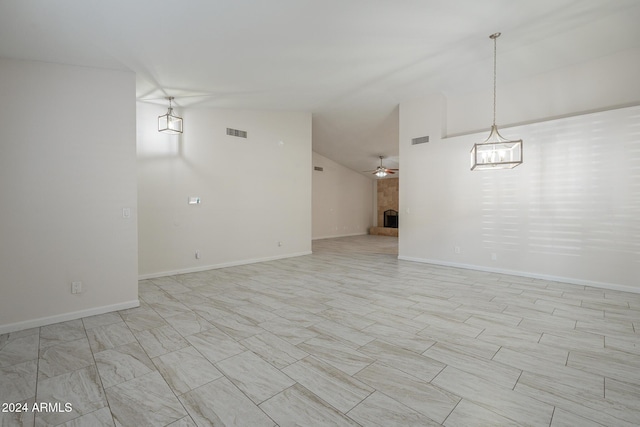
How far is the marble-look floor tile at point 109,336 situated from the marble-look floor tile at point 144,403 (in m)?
0.85

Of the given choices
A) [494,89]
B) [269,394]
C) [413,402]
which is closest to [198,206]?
[269,394]

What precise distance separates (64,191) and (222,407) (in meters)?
3.31

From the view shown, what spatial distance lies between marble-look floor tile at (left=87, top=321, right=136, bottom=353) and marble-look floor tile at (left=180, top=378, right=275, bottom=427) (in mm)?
1347

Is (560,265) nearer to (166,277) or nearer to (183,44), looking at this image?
(183,44)

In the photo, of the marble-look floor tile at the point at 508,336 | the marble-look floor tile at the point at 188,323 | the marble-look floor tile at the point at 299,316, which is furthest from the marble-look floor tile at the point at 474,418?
the marble-look floor tile at the point at 188,323

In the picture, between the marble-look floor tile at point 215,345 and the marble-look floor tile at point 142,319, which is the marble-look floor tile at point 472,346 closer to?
the marble-look floor tile at point 215,345

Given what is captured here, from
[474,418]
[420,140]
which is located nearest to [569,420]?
[474,418]

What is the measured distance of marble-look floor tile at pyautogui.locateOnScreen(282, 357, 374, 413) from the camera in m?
1.96

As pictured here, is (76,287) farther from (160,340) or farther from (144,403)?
(144,403)

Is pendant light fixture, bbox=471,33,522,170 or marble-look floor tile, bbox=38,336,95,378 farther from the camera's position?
pendant light fixture, bbox=471,33,522,170

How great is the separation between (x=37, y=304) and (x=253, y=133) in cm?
484

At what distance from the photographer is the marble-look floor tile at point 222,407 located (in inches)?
69.3

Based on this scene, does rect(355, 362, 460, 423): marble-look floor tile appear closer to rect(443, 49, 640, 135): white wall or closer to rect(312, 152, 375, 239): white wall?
rect(443, 49, 640, 135): white wall

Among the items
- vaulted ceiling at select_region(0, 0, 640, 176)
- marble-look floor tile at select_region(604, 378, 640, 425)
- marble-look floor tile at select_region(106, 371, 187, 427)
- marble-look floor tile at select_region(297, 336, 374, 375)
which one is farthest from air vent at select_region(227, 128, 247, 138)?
marble-look floor tile at select_region(604, 378, 640, 425)
